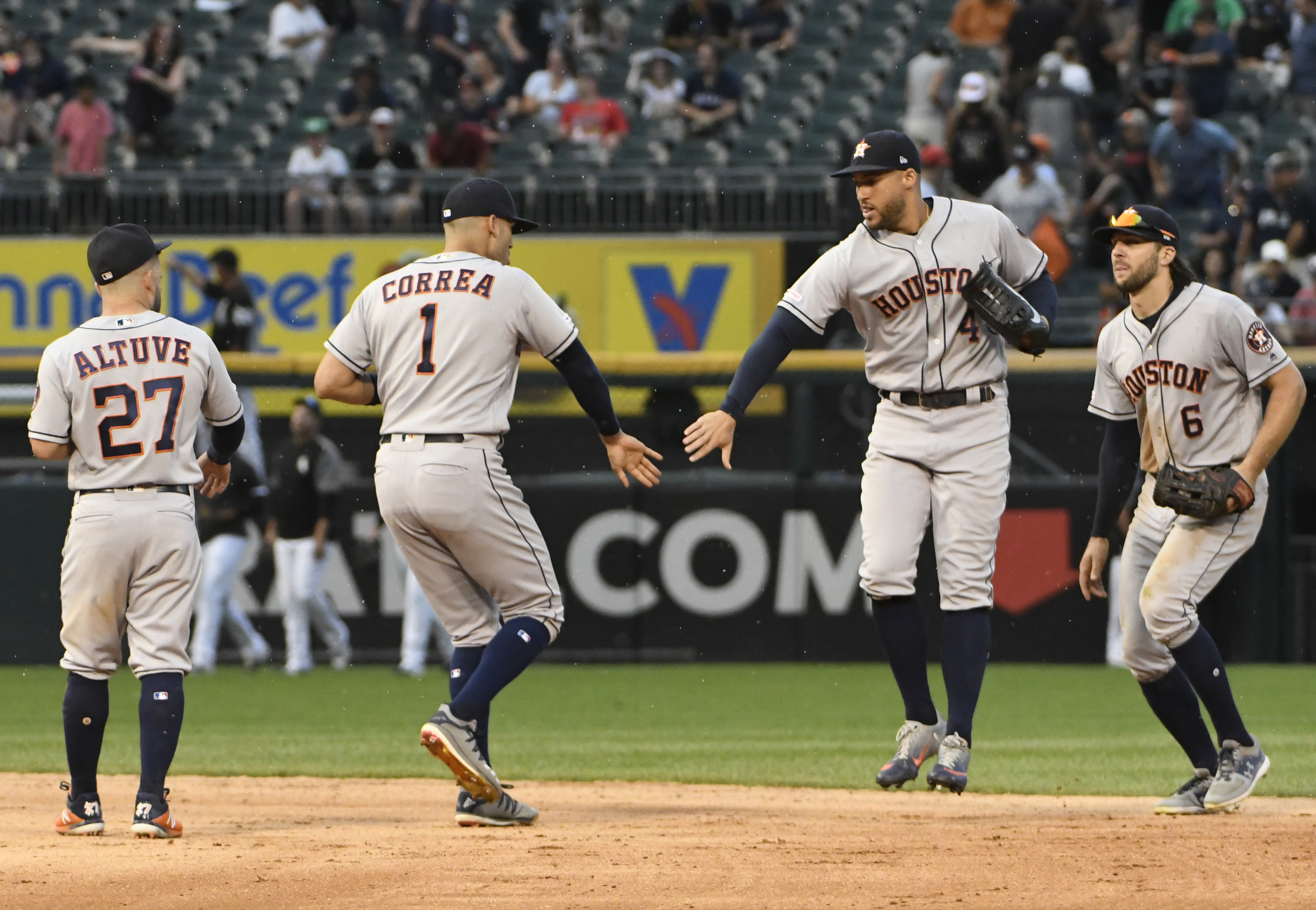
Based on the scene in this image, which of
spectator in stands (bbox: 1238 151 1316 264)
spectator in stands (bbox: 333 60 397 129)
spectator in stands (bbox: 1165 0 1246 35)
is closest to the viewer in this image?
spectator in stands (bbox: 1238 151 1316 264)

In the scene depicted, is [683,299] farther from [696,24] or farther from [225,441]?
[225,441]

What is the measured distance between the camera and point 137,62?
20.3 meters

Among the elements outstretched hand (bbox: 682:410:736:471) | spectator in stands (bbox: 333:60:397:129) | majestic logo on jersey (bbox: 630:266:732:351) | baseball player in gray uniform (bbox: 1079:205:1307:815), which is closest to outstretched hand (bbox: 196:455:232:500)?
outstretched hand (bbox: 682:410:736:471)

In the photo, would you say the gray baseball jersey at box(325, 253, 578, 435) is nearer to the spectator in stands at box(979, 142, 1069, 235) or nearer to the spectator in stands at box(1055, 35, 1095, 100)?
the spectator in stands at box(979, 142, 1069, 235)

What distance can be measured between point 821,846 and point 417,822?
1563 mm

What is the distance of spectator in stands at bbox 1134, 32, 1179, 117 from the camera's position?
1755 cm

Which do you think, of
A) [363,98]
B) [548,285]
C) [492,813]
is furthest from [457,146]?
[492,813]

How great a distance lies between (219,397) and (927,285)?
2421mm

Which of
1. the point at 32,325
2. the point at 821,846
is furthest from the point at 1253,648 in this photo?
the point at 32,325

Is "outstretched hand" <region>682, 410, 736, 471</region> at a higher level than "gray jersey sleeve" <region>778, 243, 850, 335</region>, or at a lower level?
lower

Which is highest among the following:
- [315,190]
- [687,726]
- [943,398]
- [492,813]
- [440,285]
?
[440,285]

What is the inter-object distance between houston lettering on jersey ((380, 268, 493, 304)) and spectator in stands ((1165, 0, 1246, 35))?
13098mm

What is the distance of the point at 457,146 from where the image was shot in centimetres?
1780

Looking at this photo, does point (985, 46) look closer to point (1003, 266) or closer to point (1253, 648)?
point (1253, 648)
